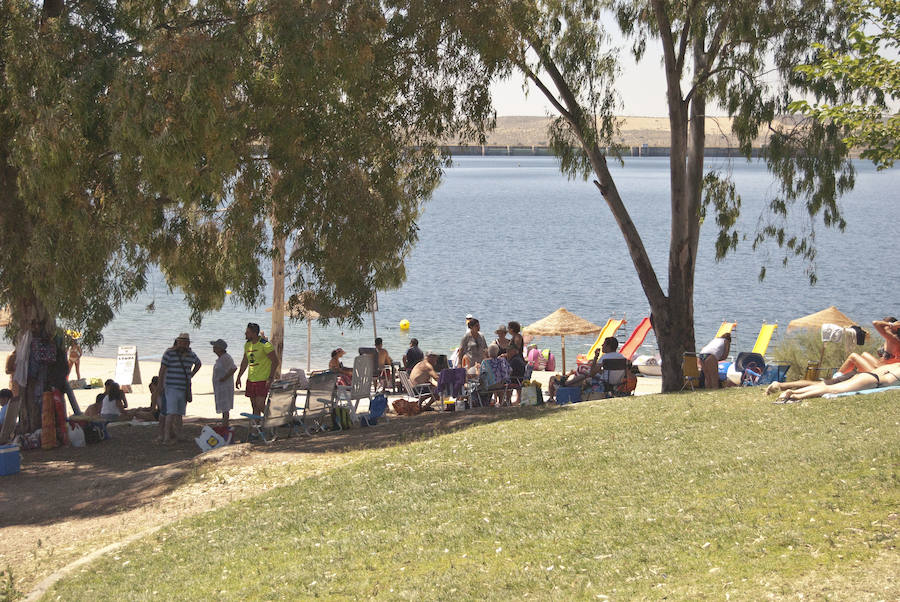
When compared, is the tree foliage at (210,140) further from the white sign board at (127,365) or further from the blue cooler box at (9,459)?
the white sign board at (127,365)

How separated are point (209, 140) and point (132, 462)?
4234 millimetres

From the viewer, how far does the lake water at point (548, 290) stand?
3509 centimetres

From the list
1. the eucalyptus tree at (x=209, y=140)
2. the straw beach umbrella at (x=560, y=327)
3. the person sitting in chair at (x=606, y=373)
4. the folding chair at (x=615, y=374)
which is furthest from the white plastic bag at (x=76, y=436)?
the straw beach umbrella at (x=560, y=327)

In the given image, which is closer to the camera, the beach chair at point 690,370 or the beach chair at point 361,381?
the beach chair at point 690,370

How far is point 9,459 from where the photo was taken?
37.6 feet

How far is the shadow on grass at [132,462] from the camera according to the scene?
992cm

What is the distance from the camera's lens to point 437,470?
900cm

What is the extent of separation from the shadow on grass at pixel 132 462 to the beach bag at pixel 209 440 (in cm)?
21

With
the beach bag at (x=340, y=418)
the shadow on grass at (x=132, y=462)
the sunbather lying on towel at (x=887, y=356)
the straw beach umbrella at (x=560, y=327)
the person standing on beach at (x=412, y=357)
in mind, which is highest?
the sunbather lying on towel at (x=887, y=356)

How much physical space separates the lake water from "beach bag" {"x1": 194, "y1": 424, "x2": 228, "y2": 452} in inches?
266

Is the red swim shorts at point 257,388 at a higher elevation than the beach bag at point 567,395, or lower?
higher

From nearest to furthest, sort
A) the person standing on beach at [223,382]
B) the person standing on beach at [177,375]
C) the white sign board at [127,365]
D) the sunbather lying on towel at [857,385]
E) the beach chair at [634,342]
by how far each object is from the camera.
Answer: the sunbather lying on towel at [857,385] → the person standing on beach at [177,375] → the person standing on beach at [223,382] → the white sign board at [127,365] → the beach chair at [634,342]

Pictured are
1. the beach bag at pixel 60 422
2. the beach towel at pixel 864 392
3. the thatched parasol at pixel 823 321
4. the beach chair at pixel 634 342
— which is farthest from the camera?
the beach chair at pixel 634 342

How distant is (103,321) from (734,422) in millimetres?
8582
